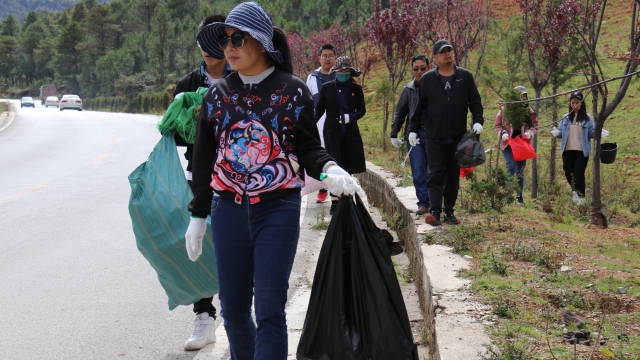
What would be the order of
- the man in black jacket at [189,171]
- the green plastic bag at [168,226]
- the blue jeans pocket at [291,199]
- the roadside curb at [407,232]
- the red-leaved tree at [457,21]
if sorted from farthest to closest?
the red-leaved tree at [457,21], the man in black jacket at [189,171], the roadside curb at [407,232], the green plastic bag at [168,226], the blue jeans pocket at [291,199]

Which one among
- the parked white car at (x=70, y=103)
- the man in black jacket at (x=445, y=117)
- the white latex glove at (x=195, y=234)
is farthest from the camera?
the parked white car at (x=70, y=103)

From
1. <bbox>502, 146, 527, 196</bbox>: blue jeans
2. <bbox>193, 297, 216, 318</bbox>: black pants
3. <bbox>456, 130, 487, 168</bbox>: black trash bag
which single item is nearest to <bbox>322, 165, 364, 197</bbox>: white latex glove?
<bbox>193, 297, 216, 318</bbox>: black pants

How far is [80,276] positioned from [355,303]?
406 cm

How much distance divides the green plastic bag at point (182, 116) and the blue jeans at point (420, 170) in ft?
12.2

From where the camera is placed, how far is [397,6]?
16.0 meters

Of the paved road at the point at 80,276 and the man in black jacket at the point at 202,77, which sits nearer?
the man in black jacket at the point at 202,77

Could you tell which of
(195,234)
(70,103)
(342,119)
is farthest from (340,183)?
(70,103)

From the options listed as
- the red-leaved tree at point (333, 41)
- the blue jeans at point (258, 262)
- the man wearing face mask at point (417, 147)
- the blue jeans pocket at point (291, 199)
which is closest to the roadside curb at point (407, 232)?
the man wearing face mask at point (417, 147)

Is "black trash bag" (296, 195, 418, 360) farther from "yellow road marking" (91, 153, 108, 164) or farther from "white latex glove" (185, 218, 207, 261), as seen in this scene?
"yellow road marking" (91, 153, 108, 164)

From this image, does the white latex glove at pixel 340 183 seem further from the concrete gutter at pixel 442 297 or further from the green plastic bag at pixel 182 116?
the green plastic bag at pixel 182 116

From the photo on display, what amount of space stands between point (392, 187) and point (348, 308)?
601cm

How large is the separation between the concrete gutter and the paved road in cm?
103

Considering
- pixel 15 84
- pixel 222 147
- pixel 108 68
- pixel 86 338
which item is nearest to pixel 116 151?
pixel 86 338

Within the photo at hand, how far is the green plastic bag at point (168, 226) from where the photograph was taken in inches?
165
